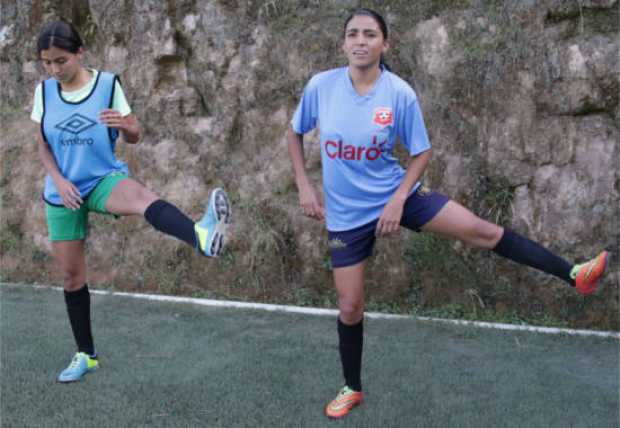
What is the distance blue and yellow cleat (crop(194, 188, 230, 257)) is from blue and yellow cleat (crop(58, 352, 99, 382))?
1275 millimetres

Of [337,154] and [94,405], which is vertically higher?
[337,154]

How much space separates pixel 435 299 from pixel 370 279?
0.58 metres

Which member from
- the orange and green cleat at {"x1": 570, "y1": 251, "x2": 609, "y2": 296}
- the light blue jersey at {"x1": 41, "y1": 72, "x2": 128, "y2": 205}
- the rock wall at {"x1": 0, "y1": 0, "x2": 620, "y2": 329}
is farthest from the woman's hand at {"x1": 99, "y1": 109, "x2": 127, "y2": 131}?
the rock wall at {"x1": 0, "y1": 0, "x2": 620, "y2": 329}

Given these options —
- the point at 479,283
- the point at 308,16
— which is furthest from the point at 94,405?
the point at 308,16

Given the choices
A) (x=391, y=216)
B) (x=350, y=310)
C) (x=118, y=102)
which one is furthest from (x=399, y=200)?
(x=118, y=102)

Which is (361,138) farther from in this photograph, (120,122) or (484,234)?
(120,122)

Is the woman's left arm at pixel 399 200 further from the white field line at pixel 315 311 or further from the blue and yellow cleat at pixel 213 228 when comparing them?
the white field line at pixel 315 311

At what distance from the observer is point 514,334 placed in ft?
16.1

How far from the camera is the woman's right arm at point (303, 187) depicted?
3.47m

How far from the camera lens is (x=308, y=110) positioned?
3.49 m

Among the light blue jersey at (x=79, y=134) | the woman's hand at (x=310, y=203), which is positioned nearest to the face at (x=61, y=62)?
the light blue jersey at (x=79, y=134)

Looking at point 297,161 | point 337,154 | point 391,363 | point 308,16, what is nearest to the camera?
point 337,154

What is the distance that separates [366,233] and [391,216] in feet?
0.64

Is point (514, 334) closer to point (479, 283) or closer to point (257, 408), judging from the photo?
point (479, 283)
